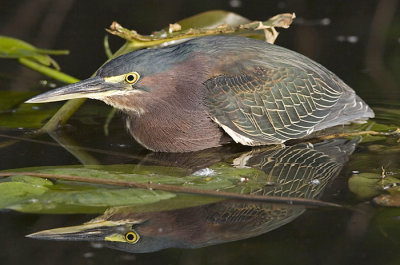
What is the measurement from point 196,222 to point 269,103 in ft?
5.83

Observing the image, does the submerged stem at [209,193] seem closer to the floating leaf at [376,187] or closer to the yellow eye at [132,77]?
the floating leaf at [376,187]

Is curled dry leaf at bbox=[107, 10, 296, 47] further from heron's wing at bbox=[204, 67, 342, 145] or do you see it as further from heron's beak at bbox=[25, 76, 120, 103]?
heron's beak at bbox=[25, 76, 120, 103]

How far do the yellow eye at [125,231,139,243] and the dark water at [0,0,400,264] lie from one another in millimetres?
154

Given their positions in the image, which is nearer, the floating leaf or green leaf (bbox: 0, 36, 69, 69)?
the floating leaf

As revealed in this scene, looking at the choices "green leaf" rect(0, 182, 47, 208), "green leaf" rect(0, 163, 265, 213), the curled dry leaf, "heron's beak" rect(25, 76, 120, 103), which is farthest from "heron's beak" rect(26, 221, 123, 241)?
the curled dry leaf

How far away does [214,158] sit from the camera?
579 centimetres

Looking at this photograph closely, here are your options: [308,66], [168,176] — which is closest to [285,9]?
[308,66]

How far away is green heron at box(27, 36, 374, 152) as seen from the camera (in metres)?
5.65

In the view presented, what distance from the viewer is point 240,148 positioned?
19.9ft

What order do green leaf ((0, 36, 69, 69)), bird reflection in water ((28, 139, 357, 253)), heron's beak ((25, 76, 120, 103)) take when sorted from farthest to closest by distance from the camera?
green leaf ((0, 36, 69, 69)), heron's beak ((25, 76, 120, 103)), bird reflection in water ((28, 139, 357, 253))

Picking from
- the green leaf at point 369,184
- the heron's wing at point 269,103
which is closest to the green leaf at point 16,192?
the heron's wing at point 269,103

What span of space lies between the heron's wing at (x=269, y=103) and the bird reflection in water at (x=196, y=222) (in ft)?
2.30

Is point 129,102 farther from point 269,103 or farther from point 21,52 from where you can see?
point 21,52

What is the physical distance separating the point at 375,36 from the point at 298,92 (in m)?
3.27
